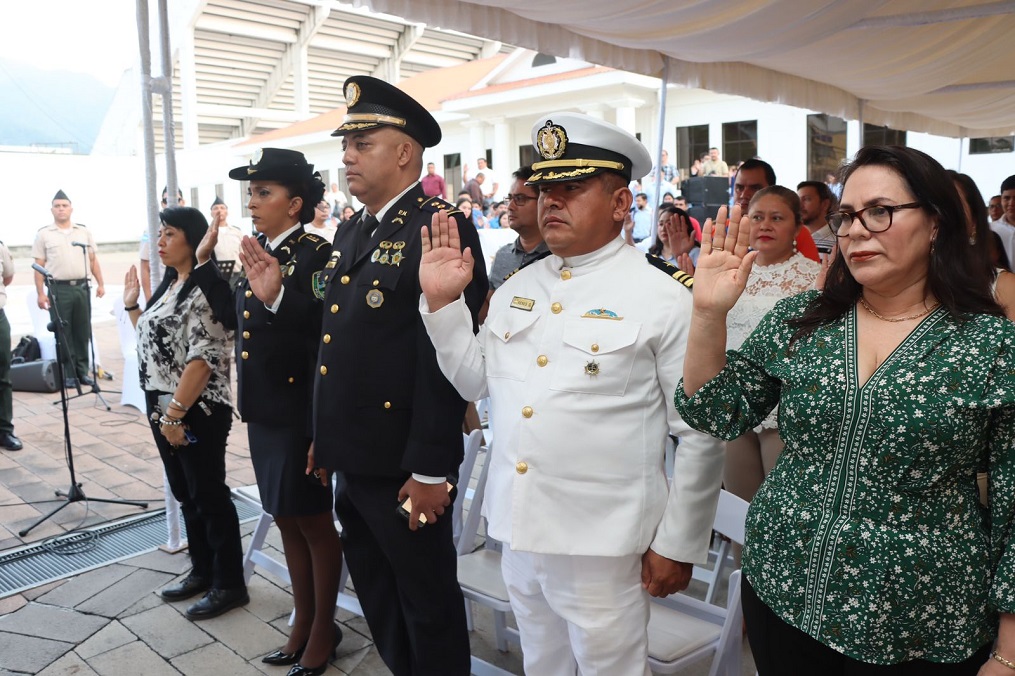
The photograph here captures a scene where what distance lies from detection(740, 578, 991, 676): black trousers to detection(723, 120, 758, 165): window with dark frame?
1722 centimetres

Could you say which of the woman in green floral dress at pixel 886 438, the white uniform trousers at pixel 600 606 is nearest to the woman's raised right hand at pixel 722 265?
the woman in green floral dress at pixel 886 438

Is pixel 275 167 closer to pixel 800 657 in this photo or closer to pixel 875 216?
pixel 875 216

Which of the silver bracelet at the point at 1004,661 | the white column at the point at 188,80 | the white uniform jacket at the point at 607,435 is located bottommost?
the silver bracelet at the point at 1004,661

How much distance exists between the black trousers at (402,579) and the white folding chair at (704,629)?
2.06ft

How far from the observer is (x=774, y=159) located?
17359 millimetres

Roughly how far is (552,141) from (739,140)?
17207 millimetres

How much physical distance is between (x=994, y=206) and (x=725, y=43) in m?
6.49

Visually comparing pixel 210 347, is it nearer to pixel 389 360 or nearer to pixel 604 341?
pixel 389 360

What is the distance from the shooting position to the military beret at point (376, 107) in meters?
2.44

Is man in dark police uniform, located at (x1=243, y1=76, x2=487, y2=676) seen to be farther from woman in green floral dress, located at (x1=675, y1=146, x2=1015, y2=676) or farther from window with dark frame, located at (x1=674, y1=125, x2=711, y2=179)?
window with dark frame, located at (x1=674, y1=125, x2=711, y2=179)

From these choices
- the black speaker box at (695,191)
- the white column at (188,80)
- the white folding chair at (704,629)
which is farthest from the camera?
the white column at (188,80)

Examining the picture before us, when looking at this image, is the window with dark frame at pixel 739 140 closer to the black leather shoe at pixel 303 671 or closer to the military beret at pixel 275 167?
the military beret at pixel 275 167

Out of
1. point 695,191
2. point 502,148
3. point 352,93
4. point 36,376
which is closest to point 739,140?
point 502,148

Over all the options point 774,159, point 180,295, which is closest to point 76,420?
point 180,295
